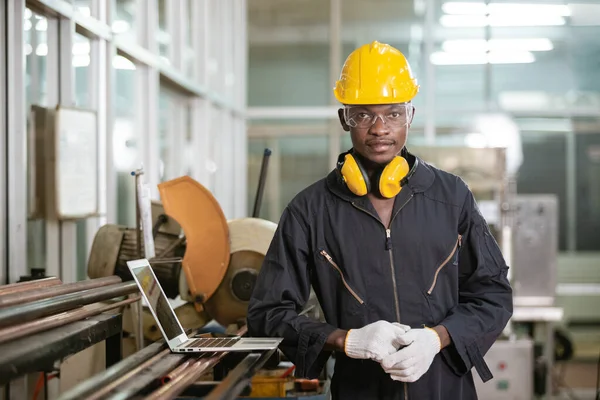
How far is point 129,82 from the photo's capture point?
4.26 m

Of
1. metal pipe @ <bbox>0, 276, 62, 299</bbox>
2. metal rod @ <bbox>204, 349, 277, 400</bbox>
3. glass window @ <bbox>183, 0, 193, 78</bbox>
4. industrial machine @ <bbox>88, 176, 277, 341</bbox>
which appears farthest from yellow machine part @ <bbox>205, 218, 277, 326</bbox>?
glass window @ <bbox>183, 0, 193, 78</bbox>

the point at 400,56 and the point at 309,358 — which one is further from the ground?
the point at 400,56

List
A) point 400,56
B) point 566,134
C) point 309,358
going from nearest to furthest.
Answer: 1. point 309,358
2. point 400,56
3. point 566,134

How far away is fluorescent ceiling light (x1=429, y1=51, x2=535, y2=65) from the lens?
775 centimetres

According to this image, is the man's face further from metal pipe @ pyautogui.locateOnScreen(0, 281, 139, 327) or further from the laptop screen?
metal pipe @ pyautogui.locateOnScreen(0, 281, 139, 327)

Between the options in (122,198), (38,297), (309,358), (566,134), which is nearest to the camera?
(38,297)

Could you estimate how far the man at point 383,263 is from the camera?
1932mm

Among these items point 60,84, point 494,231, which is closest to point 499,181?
point 494,231

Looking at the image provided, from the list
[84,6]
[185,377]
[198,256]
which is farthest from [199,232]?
[84,6]

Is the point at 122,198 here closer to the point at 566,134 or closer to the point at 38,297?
the point at 38,297

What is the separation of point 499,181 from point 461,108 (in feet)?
7.82

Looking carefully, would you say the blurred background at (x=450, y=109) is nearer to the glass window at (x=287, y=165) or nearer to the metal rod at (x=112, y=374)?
the glass window at (x=287, y=165)

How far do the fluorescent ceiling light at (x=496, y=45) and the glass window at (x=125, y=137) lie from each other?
426 cm

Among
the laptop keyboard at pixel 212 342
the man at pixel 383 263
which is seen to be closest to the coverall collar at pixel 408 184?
the man at pixel 383 263
